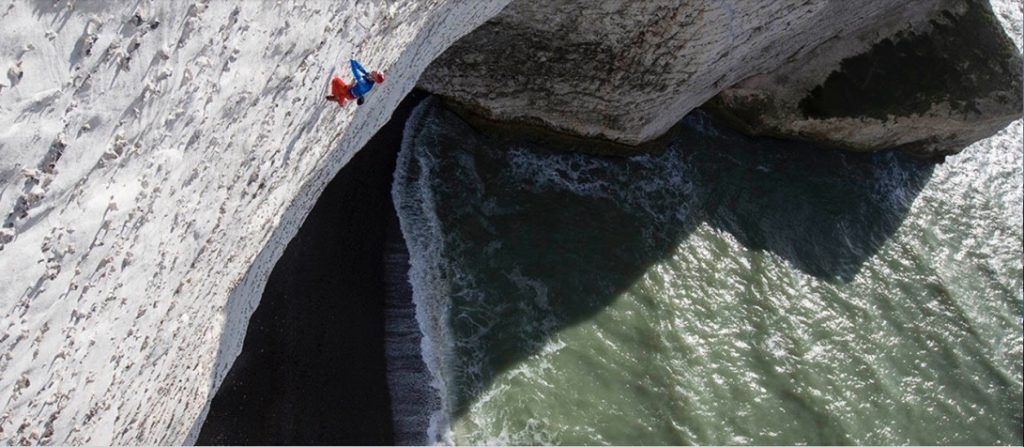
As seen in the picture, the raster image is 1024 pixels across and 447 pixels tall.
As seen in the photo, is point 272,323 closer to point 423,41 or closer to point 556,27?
point 423,41

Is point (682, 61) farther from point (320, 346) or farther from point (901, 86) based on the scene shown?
point (320, 346)

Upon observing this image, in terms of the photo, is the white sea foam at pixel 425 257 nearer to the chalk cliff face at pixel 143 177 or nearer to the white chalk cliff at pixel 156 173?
the white chalk cliff at pixel 156 173

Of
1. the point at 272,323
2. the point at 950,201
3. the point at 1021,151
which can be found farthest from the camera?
the point at 1021,151

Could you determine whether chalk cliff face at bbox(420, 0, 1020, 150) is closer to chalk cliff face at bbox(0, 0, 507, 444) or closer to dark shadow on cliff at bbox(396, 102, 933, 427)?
dark shadow on cliff at bbox(396, 102, 933, 427)

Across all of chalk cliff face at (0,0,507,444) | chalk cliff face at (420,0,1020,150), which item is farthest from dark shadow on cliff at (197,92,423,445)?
chalk cliff face at (420,0,1020,150)

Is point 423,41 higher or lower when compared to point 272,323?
higher

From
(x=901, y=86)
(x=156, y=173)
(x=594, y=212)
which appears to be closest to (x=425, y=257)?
(x=594, y=212)

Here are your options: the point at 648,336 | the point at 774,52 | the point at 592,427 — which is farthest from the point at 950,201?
the point at 592,427

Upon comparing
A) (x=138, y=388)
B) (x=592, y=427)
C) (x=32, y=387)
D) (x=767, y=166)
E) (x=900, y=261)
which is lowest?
(x=900, y=261)
